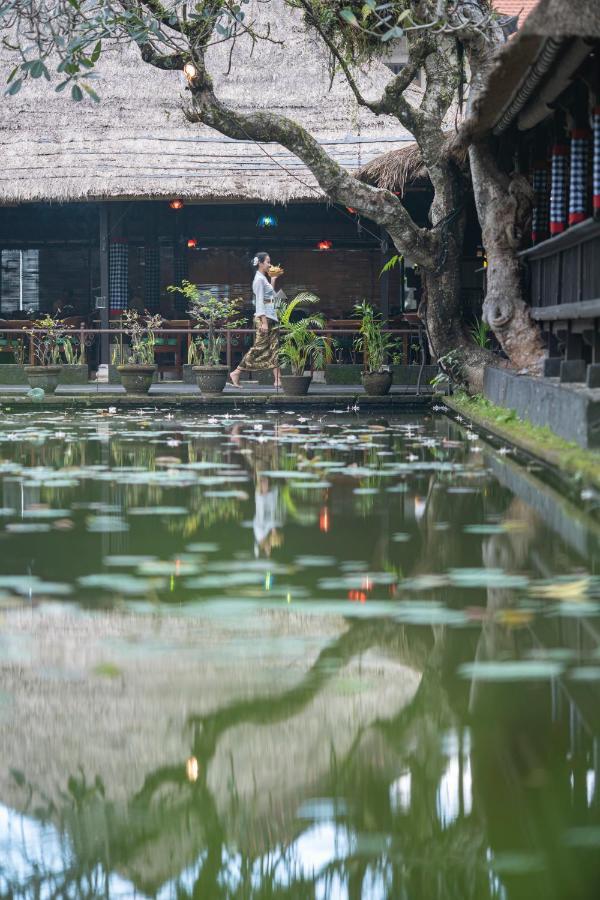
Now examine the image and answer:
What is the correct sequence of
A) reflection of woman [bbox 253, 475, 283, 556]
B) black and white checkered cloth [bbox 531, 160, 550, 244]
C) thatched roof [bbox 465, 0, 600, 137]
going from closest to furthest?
reflection of woman [bbox 253, 475, 283, 556]
thatched roof [bbox 465, 0, 600, 137]
black and white checkered cloth [bbox 531, 160, 550, 244]

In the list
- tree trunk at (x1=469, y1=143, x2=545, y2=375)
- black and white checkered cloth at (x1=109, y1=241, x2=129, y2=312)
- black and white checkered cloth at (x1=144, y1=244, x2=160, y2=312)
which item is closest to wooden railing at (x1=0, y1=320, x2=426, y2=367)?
black and white checkered cloth at (x1=109, y1=241, x2=129, y2=312)

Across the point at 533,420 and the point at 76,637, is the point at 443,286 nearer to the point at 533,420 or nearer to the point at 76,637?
the point at 533,420

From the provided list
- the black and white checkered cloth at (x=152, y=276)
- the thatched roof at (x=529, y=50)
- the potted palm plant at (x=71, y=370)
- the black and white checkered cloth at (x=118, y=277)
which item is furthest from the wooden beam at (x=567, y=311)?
the black and white checkered cloth at (x=118, y=277)

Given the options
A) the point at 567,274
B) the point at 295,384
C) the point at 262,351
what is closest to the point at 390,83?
the point at 567,274

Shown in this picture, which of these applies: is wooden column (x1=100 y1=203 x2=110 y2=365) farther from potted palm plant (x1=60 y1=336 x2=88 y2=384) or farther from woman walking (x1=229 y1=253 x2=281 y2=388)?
woman walking (x1=229 y1=253 x2=281 y2=388)

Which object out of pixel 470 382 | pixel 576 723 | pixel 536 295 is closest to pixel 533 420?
pixel 536 295

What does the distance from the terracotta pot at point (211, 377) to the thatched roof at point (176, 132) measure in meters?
4.36

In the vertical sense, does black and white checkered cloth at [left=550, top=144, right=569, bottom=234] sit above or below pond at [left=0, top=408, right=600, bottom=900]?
above

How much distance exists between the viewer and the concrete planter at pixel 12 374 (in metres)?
22.3

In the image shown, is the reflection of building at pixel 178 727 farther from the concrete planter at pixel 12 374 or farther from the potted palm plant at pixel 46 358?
the concrete planter at pixel 12 374

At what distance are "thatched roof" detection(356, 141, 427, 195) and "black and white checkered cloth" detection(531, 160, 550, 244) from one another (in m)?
2.63

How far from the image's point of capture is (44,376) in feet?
63.1

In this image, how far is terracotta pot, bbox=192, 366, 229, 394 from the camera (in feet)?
61.5

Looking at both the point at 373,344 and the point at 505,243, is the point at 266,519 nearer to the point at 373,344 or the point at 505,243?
the point at 505,243
